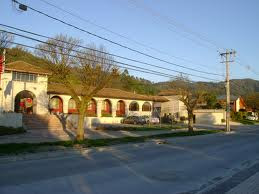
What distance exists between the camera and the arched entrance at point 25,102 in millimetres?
37963

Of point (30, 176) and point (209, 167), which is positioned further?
point (209, 167)

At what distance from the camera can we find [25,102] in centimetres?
3797

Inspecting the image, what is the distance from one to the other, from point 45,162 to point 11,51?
22.0m

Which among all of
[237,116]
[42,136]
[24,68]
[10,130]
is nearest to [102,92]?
[24,68]

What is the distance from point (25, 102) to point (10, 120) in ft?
27.3

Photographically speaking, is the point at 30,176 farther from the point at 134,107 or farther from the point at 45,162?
the point at 134,107

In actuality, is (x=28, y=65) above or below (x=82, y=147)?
above

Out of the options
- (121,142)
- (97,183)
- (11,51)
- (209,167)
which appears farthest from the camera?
(11,51)

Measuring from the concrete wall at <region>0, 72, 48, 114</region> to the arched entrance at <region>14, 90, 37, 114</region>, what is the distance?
0.57 m

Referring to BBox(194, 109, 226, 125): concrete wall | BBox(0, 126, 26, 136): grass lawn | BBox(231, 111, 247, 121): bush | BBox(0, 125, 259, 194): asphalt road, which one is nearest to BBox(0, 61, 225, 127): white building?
BBox(0, 126, 26, 136): grass lawn

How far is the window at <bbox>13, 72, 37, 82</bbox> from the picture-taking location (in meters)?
35.9

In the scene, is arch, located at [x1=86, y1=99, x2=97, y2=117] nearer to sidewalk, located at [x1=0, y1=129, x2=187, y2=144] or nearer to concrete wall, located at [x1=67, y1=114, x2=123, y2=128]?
concrete wall, located at [x1=67, y1=114, x2=123, y2=128]

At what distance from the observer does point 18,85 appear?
36.0 m

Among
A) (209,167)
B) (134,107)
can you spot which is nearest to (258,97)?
(134,107)
